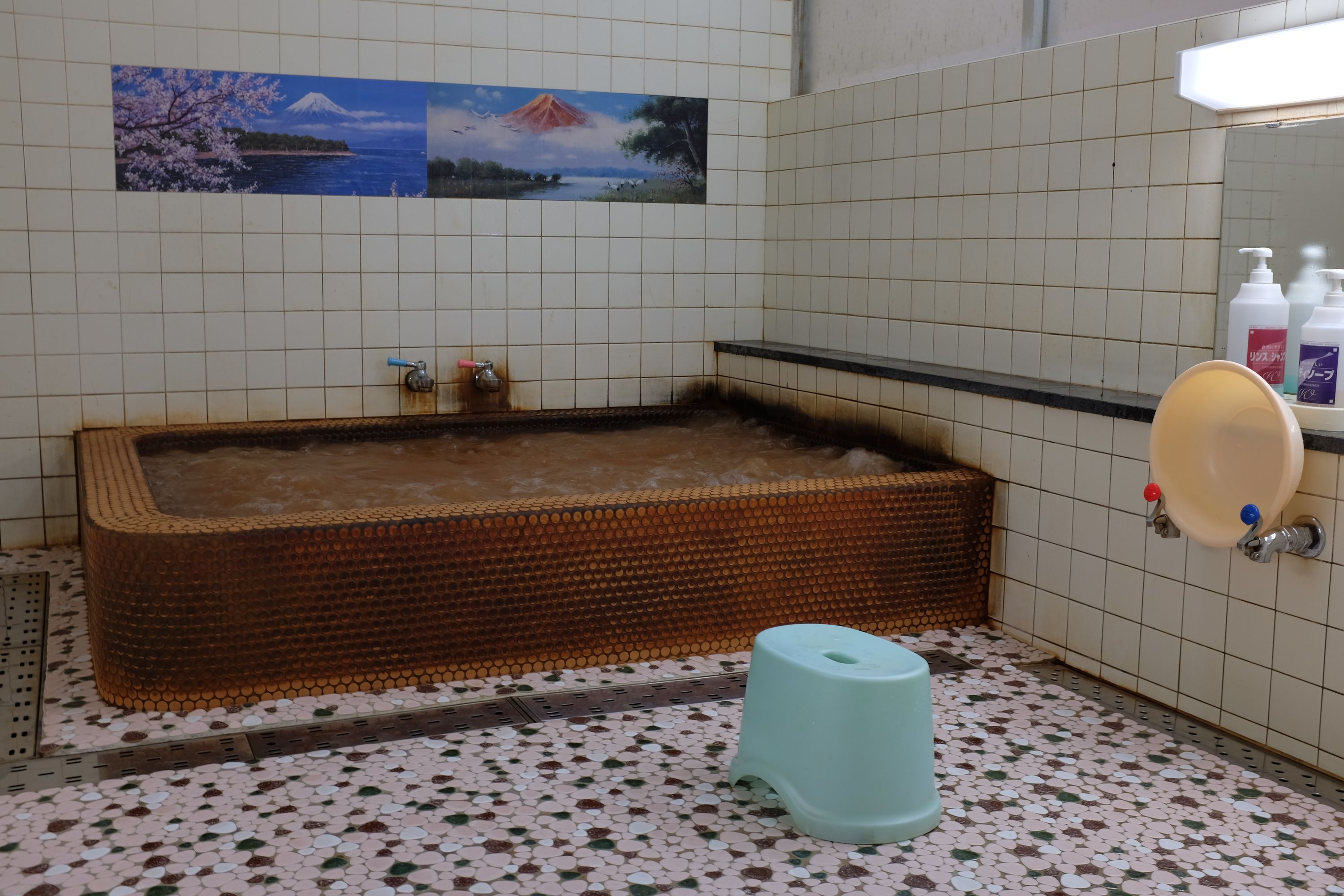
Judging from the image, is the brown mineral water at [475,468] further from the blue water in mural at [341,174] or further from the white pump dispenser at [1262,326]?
the white pump dispenser at [1262,326]

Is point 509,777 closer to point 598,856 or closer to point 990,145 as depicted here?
point 598,856

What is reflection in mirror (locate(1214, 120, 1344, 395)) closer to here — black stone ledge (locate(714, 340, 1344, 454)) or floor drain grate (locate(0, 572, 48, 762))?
black stone ledge (locate(714, 340, 1344, 454))

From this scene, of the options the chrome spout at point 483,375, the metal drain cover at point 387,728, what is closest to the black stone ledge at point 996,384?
the chrome spout at point 483,375

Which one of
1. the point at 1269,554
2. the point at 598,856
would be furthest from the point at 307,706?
the point at 1269,554

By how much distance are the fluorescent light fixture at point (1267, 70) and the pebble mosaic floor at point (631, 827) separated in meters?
1.59

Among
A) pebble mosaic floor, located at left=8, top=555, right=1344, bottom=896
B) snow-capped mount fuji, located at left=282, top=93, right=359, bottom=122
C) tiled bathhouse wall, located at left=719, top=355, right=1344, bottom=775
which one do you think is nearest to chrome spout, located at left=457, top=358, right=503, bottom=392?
snow-capped mount fuji, located at left=282, top=93, right=359, bottom=122

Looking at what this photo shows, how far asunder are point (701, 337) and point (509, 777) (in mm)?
3299

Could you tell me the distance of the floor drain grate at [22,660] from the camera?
8.61 ft

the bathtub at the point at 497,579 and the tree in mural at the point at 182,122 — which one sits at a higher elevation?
the tree in mural at the point at 182,122

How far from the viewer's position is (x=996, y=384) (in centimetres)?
362

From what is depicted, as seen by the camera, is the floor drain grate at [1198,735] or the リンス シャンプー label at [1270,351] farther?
the リンス シャンプー label at [1270,351]

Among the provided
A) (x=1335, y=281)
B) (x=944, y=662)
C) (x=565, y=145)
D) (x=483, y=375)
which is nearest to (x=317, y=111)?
(x=565, y=145)

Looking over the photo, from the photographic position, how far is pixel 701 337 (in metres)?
5.51

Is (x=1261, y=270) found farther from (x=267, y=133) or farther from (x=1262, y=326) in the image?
(x=267, y=133)
